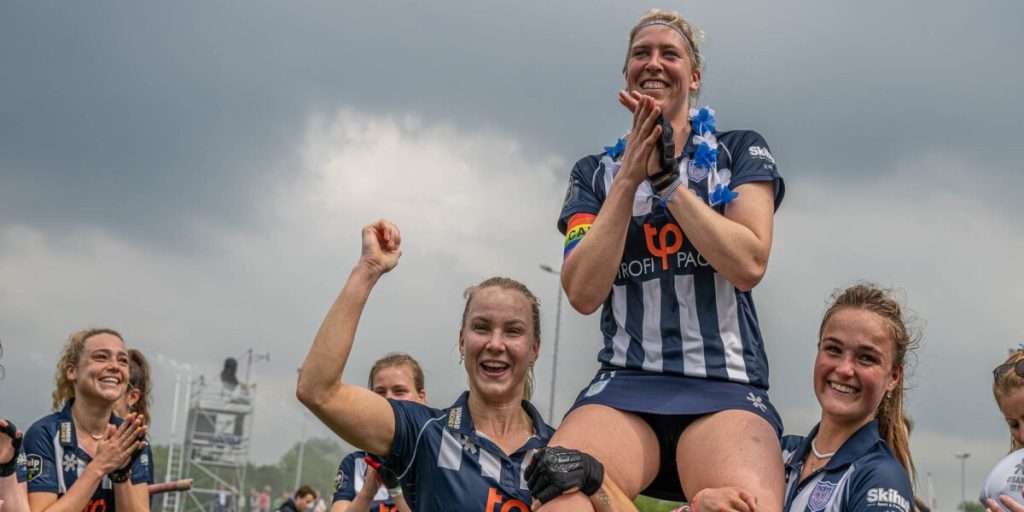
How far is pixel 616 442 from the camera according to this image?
4215mm

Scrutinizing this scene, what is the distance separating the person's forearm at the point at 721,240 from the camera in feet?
13.8

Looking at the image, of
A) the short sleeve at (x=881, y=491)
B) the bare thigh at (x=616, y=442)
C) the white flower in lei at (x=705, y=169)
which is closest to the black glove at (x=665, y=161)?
the white flower in lei at (x=705, y=169)

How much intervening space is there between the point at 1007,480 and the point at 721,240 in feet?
5.90

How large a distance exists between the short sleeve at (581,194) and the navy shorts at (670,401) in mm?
710

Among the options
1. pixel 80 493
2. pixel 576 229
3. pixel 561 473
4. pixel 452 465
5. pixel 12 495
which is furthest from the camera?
pixel 80 493

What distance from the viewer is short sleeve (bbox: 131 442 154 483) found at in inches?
326

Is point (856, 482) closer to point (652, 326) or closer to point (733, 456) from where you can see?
point (733, 456)

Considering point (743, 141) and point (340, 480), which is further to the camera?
point (340, 480)

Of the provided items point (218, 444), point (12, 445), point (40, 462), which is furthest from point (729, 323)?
point (218, 444)

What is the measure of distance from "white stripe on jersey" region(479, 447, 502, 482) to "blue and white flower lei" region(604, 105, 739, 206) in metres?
1.31

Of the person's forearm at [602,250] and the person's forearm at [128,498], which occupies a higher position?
the person's forearm at [602,250]

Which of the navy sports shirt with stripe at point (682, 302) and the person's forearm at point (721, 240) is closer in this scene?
the person's forearm at point (721, 240)

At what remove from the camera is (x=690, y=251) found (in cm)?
452

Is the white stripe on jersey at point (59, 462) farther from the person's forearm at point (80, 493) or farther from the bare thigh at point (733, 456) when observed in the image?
the bare thigh at point (733, 456)
